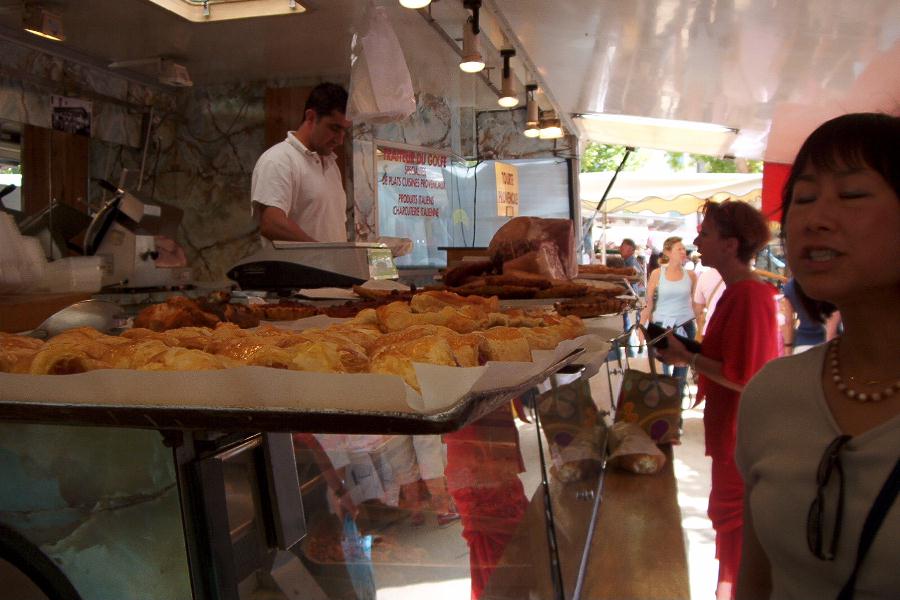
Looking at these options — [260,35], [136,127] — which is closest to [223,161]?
[136,127]

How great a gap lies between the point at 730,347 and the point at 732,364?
3.2 inches

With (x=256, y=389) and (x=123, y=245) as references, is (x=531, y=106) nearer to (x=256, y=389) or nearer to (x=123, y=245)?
(x=123, y=245)

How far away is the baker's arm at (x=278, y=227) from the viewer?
3879 millimetres

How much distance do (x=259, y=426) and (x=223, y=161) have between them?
24.6 ft

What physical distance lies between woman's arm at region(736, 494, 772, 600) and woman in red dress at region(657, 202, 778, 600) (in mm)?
Answer: 1691

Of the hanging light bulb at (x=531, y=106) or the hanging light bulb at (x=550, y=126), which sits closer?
the hanging light bulb at (x=531, y=106)

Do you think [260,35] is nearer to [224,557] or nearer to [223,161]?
[223,161]

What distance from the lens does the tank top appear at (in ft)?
29.6

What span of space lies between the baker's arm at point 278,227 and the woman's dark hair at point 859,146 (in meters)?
2.74

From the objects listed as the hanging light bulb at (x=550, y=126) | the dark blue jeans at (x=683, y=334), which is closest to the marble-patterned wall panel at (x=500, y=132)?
the hanging light bulb at (x=550, y=126)

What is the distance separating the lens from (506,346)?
1.17 meters

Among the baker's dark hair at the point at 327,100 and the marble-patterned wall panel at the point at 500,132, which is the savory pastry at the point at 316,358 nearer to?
A: the baker's dark hair at the point at 327,100

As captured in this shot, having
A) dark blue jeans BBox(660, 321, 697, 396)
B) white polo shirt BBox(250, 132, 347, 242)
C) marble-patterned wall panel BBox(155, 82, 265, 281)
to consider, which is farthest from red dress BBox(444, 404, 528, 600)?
marble-patterned wall panel BBox(155, 82, 265, 281)

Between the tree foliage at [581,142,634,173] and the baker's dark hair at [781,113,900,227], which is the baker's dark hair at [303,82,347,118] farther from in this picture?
the tree foliage at [581,142,634,173]
